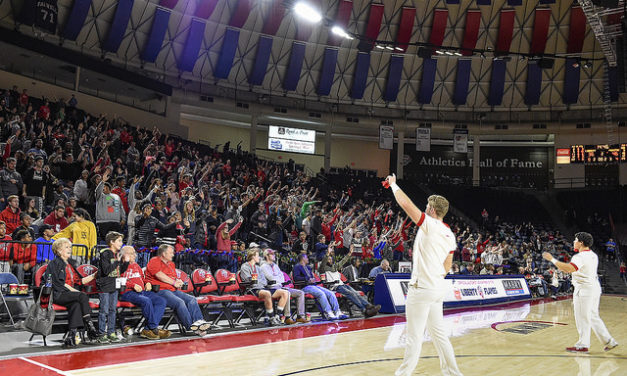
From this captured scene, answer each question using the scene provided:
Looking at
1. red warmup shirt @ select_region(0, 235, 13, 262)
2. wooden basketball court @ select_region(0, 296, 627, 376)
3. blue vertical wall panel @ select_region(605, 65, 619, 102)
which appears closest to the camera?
wooden basketball court @ select_region(0, 296, 627, 376)

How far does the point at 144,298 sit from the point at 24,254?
2273mm

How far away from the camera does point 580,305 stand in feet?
26.3

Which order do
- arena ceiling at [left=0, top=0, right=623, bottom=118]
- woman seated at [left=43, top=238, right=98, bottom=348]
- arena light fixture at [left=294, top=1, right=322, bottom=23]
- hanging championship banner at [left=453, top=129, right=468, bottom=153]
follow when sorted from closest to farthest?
woman seated at [left=43, top=238, right=98, bottom=348], arena light fixture at [left=294, top=1, right=322, bottom=23], arena ceiling at [left=0, top=0, right=623, bottom=118], hanging championship banner at [left=453, top=129, right=468, bottom=153]

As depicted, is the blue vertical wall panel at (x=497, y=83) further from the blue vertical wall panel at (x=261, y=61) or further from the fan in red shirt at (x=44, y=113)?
the fan in red shirt at (x=44, y=113)

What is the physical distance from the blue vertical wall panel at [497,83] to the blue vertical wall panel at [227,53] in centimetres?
1703

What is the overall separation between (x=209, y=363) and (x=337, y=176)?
26211 mm

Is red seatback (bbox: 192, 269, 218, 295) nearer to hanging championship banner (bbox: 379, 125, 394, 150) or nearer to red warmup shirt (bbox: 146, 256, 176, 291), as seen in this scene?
red warmup shirt (bbox: 146, 256, 176, 291)

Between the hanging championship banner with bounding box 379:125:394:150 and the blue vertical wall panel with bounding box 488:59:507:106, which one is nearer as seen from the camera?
the hanging championship banner with bounding box 379:125:394:150

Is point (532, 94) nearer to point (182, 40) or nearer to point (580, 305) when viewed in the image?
point (182, 40)

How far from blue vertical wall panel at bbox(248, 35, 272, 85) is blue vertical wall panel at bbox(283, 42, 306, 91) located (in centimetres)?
152

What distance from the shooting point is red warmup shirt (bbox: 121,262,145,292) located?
8.03 m

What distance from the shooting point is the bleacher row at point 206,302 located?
307 inches

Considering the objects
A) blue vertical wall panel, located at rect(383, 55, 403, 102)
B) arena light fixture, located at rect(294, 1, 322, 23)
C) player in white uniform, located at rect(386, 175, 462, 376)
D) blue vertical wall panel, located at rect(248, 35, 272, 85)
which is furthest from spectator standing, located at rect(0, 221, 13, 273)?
blue vertical wall panel, located at rect(383, 55, 403, 102)

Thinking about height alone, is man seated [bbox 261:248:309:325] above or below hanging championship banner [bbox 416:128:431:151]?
below
